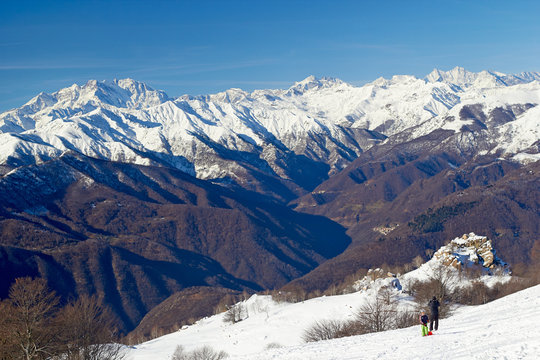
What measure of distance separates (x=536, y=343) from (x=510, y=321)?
12.3m

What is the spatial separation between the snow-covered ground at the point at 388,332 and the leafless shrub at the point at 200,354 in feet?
10.7

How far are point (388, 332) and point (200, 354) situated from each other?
1837 inches

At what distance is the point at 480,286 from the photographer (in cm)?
11162

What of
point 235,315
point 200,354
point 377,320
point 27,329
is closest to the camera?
point 27,329

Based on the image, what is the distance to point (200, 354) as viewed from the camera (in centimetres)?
9862

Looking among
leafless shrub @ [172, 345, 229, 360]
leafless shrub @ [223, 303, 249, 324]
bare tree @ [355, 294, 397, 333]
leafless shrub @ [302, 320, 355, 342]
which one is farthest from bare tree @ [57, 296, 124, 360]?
leafless shrub @ [223, 303, 249, 324]

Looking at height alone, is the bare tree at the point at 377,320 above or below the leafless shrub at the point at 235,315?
below

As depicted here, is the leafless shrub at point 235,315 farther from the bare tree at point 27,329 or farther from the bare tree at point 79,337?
the bare tree at point 27,329

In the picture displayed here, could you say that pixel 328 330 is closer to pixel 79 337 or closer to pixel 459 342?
pixel 79 337

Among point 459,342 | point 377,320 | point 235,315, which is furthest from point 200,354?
point 459,342

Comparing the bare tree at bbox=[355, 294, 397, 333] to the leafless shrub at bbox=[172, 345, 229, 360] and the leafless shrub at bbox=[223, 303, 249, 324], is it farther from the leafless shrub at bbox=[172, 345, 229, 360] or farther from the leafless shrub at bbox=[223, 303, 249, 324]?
the leafless shrub at bbox=[223, 303, 249, 324]

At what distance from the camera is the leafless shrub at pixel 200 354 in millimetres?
95875

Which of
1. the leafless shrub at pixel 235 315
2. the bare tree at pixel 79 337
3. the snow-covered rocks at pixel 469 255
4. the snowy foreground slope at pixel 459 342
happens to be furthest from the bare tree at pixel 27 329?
the snow-covered rocks at pixel 469 255

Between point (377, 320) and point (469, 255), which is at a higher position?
point (469, 255)
